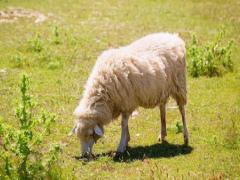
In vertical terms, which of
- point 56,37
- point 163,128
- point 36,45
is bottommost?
point 163,128

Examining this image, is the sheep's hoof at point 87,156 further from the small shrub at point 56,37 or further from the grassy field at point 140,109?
the small shrub at point 56,37

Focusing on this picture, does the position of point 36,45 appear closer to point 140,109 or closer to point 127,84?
point 140,109

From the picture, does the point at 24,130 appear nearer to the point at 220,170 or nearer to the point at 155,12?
the point at 220,170

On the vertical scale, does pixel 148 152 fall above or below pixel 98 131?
below

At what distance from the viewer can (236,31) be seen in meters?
24.6

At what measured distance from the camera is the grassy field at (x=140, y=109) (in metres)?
11.0

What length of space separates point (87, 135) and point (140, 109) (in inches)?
158

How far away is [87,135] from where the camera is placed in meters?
11.5

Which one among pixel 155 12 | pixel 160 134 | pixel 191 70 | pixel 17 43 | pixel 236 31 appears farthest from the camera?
pixel 155 12

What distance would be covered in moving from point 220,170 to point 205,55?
852 cm

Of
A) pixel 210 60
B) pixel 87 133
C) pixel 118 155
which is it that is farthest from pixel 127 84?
pixel 210 60

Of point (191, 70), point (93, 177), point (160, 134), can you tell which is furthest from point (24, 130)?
point (191, 70)

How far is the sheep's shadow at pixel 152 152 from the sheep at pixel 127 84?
23 centimetres

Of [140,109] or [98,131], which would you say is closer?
[98,131]
